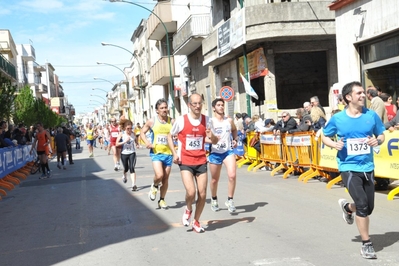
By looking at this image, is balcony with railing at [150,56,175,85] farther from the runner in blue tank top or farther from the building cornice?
the runner in blue tank top

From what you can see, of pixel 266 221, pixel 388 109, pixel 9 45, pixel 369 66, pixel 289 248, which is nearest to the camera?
pixel 289 248

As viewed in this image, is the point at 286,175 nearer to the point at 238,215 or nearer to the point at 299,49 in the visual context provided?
the point at 238,215

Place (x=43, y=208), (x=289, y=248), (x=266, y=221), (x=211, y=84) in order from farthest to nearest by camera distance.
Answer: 1. (x=211, y=84)
2. (x=43, y=208)
3. (x=266, y=221)
4. (x=289, y=248)

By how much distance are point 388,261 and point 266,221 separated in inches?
106

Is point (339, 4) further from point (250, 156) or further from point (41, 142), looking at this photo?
point (41, 142)

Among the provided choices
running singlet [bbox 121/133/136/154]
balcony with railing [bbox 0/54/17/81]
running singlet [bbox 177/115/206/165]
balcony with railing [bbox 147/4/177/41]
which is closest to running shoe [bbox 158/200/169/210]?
running singlet [bbox 177/115/206/165]

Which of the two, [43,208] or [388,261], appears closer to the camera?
[388,261]

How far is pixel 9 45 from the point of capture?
62.9 meters

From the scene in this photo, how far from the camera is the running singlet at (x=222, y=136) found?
8805 millimetres

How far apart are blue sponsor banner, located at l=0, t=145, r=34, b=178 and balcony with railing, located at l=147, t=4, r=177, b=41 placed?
18119mm

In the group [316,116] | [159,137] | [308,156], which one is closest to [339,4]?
[316,116]

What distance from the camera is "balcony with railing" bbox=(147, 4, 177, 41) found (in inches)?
1508

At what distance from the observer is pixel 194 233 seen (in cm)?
731

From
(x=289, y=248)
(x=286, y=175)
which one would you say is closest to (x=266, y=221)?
(x=289, y=248)
